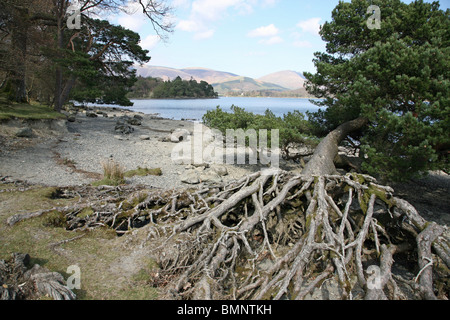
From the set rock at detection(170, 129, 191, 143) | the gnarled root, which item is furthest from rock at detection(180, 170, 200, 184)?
rock at detection(170, 129, 191, 143)

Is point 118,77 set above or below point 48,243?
above

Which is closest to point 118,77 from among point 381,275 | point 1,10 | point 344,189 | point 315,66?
point 1,10

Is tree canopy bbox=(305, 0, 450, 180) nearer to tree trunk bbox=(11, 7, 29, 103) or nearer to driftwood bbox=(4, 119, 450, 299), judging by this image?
driftwood bbox=(4, 119, 450, 299)

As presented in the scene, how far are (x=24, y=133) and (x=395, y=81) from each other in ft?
55.3

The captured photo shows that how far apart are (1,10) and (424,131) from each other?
2035 centimetres

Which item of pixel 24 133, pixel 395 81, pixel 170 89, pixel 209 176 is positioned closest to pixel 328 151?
pixel 395 81

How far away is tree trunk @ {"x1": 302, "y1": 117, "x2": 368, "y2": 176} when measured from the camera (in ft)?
26.9

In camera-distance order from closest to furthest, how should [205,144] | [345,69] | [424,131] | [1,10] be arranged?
[424,131] → [345,69] → [1,10] → [205,144]

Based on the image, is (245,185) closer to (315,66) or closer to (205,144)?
(315,66)

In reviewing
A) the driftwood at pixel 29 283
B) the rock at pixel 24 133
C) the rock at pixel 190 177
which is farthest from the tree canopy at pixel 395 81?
the rock at pixel 24 133

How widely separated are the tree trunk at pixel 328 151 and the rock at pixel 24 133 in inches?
569

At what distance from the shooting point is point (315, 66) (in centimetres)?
1080

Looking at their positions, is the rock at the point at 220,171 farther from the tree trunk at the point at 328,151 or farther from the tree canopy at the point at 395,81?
the tree canopy at the point at 395,81

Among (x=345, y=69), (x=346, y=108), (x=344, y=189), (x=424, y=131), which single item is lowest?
(x=344, y=189)
